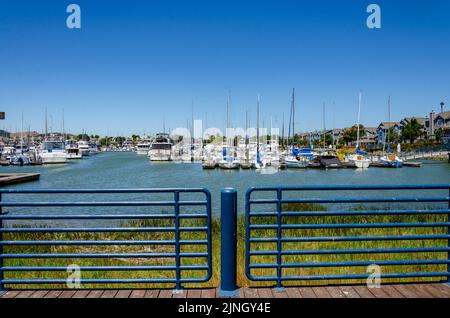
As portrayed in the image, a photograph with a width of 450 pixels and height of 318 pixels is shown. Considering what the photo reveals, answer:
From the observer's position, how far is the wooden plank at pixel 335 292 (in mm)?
4652

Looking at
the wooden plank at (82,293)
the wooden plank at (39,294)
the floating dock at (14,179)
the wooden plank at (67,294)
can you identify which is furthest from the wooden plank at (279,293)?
the floating dock at (14,179)

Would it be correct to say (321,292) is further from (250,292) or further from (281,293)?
(250,292)

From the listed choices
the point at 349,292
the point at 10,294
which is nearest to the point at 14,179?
the point at 10,294

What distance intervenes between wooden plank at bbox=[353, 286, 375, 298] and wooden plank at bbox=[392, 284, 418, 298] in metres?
0.41

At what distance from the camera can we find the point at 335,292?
188 inches

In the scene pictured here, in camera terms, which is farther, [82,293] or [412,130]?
[412,130]

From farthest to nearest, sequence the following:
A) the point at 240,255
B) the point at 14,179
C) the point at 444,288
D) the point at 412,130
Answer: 1. the point at 412,130
2. the point at 14,179
3. the point at 240,255
4. the point at 444,288

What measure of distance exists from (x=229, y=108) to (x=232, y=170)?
18742 millimetres

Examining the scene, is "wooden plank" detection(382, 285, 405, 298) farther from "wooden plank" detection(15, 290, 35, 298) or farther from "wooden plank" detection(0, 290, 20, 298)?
"wooden plank" detection(0, 290, 20, 298)

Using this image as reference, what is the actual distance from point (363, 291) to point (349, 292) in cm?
20

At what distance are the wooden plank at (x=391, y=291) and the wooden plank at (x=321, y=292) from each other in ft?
2.60

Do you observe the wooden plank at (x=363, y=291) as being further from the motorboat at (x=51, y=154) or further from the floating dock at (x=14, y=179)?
the motorboat at (x=51, y=154)
